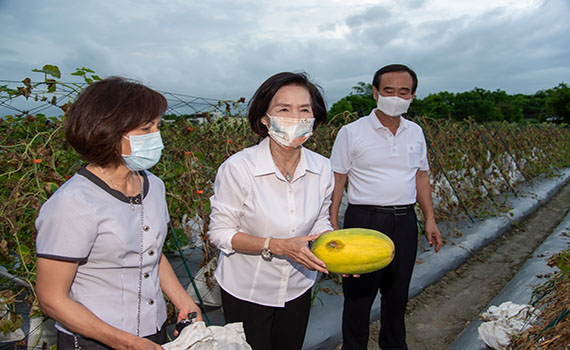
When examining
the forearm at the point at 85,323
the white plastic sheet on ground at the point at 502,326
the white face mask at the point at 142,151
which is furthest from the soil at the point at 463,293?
the white face mask at the point at 142,151

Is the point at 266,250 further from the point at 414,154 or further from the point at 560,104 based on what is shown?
the point at 560,104

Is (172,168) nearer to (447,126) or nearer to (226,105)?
(226,105)

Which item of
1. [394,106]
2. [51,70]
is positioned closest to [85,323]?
[51,70]

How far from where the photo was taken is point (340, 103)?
77.2 meters

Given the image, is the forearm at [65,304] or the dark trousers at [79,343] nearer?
the forearm at [65,304]

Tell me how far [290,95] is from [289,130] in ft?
0.56

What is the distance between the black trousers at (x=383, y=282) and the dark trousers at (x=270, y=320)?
0.79 metres

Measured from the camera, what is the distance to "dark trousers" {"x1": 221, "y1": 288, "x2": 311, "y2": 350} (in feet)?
6.82

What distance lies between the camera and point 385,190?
2.85 meters

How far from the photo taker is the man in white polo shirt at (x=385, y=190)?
2867mm

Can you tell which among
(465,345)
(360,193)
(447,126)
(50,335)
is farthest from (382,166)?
(447,126)

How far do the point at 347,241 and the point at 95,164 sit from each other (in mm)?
1083

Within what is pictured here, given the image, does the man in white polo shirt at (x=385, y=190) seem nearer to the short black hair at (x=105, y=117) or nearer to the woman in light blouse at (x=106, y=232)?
the woman in light blouse at (x=106, y=232)

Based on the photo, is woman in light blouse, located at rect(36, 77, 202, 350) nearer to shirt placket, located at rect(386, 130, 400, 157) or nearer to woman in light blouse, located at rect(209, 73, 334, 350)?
woman in light blouse, located at rect(209, 73, 334, 350)
